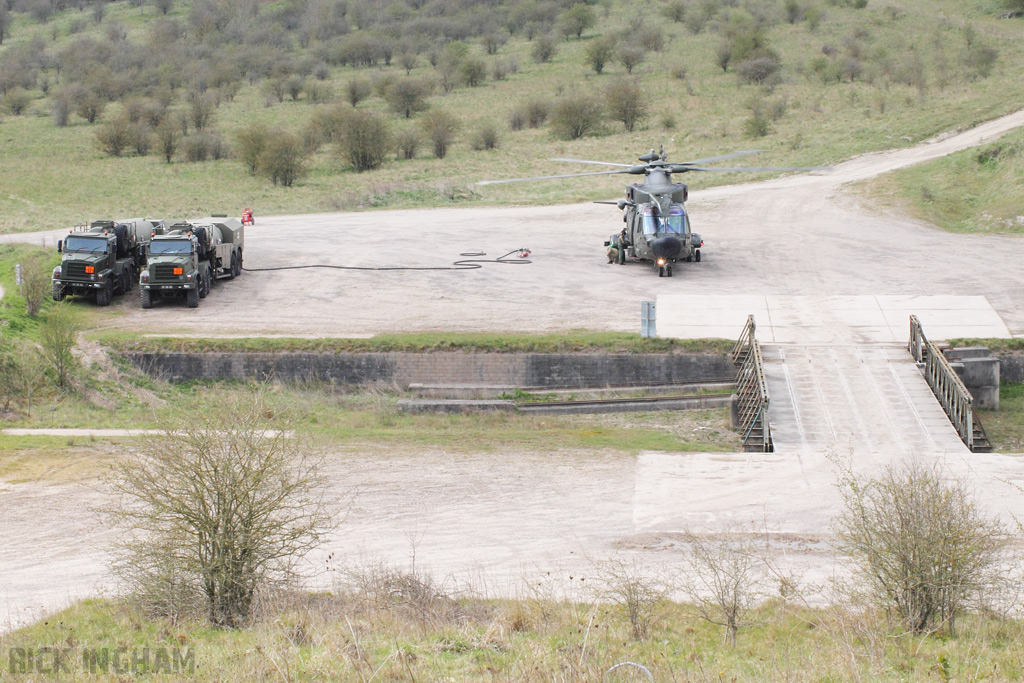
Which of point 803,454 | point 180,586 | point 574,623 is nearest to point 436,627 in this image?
point 574,623

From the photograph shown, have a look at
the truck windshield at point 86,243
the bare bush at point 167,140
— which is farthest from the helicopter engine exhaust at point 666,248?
the bare bush at point 167,140

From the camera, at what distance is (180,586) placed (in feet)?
38.9

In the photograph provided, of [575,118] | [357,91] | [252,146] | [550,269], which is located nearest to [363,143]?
[252,146]

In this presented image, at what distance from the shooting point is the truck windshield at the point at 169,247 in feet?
94.4

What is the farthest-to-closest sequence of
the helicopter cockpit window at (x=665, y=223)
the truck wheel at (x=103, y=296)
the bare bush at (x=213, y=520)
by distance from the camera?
the helicopter cockpit window at (x=665, y=223) → the truck wheel at (x=103, y=296) → the bare bush at (x=213, y=520)

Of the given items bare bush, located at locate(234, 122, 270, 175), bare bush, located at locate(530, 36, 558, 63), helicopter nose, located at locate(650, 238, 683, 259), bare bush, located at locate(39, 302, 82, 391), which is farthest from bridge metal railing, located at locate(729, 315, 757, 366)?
bare bush, located at locate(530, 36, 558, 63)

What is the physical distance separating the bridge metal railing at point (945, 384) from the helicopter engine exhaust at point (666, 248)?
776 centimetres

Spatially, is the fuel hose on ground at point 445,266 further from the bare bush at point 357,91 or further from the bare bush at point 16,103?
the bare bush at point 16,103

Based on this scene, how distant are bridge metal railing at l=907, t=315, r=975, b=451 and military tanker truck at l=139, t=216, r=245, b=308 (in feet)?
62.1

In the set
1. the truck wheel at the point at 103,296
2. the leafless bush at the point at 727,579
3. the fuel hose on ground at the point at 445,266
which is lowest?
the leafless bush at the point at 727,579

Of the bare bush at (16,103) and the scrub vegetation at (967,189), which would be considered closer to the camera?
the scrub vegetation at (967,189)

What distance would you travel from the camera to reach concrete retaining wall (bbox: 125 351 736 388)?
2478 centimetres

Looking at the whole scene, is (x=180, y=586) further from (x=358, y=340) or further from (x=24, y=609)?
(x=358, y=340)

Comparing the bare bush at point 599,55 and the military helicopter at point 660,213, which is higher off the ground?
the bare bush at point 599,55
